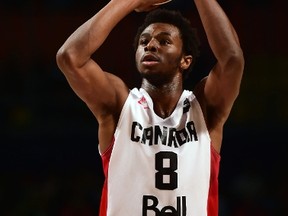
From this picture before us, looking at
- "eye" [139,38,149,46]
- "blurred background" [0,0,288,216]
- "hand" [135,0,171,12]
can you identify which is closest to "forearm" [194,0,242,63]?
"hand" [135,0,171,12]

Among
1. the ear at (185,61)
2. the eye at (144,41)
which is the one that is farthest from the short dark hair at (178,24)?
the eye at (144,41)

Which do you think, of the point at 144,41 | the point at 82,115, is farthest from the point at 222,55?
the point at 82,115

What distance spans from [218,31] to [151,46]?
14.6 inches

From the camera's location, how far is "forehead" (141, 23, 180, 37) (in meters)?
3.95

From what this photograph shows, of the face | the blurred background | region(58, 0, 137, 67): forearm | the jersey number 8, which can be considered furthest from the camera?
the blurred background

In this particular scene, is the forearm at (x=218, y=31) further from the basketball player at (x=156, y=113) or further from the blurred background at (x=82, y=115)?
the blurred background at (x=82, y=115)

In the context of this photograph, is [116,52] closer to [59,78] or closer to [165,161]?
[59,78]

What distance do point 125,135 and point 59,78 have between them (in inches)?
180

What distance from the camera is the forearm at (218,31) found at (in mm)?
3814

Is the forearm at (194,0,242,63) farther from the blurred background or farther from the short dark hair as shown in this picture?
the blurred background

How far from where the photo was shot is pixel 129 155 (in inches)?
149

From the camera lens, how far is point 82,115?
7793 mm

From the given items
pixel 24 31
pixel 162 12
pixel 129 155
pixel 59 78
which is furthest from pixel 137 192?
pixel 24 31

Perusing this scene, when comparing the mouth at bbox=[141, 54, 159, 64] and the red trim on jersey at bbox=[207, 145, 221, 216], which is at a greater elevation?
the mouth at bbox=[141, 54, 159, 64]
